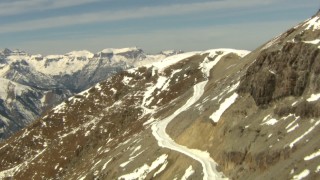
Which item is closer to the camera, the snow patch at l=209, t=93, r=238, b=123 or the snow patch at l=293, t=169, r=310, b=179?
the snow patch at l=293, t=169, r=310, b=179

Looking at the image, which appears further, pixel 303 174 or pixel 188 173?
pixel 188 173

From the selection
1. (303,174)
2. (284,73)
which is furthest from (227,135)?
(303,174)

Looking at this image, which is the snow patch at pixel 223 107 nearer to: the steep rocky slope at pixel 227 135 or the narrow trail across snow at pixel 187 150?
the steep rocky slope at pixel 227 135

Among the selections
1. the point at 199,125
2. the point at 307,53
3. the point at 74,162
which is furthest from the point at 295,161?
the point at 74,162

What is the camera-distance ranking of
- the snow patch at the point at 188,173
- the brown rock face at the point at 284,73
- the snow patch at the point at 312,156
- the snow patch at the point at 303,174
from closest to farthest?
the snow patch at the point at 303,174 < the snow patch at the point at 312,156 < the brown rock face at the point at 284,73 < the snow patch at the point at 188,173

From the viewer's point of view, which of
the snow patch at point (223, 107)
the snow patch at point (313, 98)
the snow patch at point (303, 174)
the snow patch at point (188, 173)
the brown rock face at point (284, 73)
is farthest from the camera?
the snow patch at point (223, 107)

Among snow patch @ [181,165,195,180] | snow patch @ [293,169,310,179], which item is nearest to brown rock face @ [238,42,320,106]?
snow patch @ [181,165,195,180]

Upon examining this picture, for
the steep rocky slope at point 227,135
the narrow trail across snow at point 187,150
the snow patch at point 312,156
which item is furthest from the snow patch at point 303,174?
the narrow trail across snow at point 187,150

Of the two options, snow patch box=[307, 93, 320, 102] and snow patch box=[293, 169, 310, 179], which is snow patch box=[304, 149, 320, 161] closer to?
snow patch box=[293, 169, 310, 179]

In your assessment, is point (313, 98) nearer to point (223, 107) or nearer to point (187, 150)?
point (223, 107)

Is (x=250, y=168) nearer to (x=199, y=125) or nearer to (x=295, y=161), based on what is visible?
(x=295, y=161)
